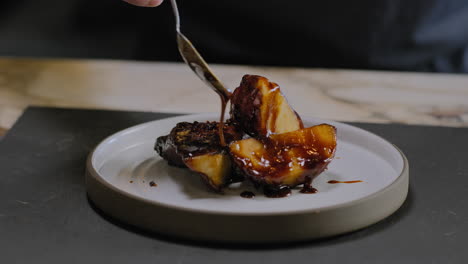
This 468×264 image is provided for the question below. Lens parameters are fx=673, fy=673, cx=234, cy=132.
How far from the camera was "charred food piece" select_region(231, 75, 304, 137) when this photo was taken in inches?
63.9

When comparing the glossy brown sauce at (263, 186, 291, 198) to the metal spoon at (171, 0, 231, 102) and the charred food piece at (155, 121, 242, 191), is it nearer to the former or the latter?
the charred food piece at (155, 121, 242, 191)

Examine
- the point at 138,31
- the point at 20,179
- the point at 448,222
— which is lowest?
the point at 138,31

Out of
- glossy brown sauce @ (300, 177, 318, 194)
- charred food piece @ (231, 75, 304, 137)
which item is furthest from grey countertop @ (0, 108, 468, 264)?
charred food piece @ (231, 75, 304, 137)

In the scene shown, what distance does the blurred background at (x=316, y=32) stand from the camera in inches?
116

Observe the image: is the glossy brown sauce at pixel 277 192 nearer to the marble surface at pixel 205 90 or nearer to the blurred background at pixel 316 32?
the marble surface at pixel 205 90

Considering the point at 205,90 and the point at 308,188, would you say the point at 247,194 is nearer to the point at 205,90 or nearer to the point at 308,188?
the point at 308,188

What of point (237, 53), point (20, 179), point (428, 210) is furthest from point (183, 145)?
point (237, 53)

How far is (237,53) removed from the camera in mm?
3160

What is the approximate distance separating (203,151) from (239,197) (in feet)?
0.44

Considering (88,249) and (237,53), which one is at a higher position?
(88,249)

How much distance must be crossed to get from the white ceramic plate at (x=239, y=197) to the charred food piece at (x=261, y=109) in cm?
15

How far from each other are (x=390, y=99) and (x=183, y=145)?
126 cm

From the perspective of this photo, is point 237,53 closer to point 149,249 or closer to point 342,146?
point 342,146

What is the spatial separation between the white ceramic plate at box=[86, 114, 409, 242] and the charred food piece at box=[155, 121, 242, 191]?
4 centimetres
